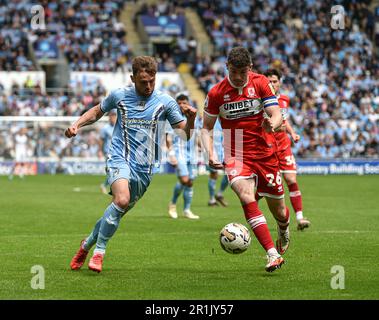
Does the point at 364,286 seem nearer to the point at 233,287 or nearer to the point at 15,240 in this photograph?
the point at 233,287

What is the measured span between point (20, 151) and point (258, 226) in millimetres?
29606

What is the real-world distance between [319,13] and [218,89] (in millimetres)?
39993

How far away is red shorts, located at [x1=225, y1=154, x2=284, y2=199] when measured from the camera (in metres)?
11.0

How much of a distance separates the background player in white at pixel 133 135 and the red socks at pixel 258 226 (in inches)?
47.1

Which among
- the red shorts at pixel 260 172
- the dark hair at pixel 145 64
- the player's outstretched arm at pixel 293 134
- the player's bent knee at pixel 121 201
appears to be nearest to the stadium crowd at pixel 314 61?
the player's outstretched arm at pixel 293 134

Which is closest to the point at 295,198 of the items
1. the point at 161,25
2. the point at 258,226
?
the point at 258,226

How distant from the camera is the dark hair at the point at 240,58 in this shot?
10547mm

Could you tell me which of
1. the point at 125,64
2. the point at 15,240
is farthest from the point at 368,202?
the point at 125,64

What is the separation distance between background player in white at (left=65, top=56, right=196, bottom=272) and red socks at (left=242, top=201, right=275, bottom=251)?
1196 mm

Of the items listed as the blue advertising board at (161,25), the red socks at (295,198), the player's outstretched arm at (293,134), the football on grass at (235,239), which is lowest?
the blue advertising board at (161,25)

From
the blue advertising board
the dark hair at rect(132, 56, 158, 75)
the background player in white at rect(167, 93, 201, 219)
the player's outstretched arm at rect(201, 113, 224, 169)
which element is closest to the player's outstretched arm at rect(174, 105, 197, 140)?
Result: the player's outstretched arm at rect(201, 113, 224, 169)

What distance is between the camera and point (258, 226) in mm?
10648

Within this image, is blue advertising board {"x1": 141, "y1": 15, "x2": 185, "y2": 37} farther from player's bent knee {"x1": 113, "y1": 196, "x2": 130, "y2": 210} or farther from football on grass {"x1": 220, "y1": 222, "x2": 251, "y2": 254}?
player's bent knee {"x1": 113, "y1": 196, "x2": 130, "y2": 210}

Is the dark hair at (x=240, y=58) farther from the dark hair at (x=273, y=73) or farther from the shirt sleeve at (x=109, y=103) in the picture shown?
the dark hair at (x=273, y=73)
